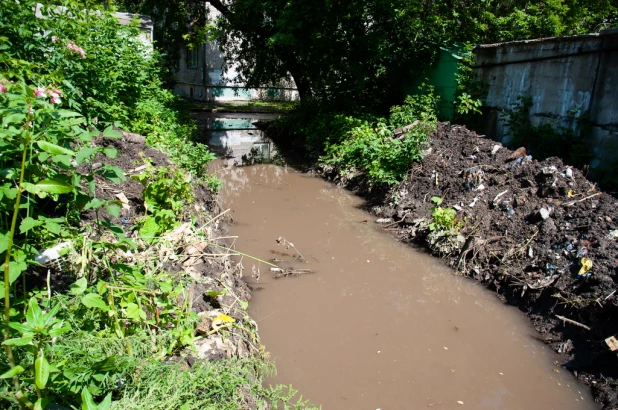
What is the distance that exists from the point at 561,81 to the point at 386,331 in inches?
239

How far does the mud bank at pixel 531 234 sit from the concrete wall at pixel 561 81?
1.02m

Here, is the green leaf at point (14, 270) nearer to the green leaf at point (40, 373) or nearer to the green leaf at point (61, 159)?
the green leaf at point (40, 373)

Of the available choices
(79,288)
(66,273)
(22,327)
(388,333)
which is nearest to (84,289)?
(79,288)

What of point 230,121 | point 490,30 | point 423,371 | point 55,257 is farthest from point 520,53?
point 230,121

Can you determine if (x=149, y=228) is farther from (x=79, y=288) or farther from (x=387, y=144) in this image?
(x=387, y=144)

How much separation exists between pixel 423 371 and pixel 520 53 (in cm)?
751

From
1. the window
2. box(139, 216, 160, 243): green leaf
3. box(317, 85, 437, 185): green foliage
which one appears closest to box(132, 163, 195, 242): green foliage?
box(139, 216, 160, 243): green leaf

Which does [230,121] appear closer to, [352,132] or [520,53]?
[352,132]

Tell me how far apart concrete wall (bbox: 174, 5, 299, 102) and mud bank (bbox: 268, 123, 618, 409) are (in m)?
18.7

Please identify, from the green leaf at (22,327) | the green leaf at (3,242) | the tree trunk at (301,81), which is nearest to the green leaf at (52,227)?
the green leaf at (3,242)

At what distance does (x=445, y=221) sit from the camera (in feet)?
22.0

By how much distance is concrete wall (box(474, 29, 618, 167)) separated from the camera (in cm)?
711

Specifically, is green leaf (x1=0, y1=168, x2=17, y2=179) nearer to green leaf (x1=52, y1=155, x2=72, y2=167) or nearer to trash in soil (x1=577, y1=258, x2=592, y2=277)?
green leaf (x1=52, y1=155, x2=72, y2=167)

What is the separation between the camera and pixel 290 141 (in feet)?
49.7
